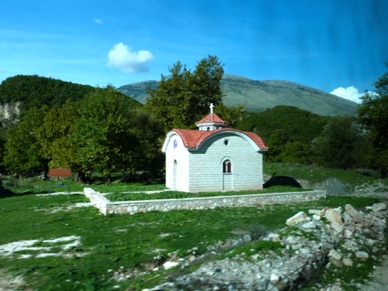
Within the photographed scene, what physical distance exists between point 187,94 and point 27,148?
2386 cm

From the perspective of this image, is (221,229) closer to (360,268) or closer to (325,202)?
(360,268)

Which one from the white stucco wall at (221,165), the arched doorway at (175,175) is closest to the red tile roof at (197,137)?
the white stucco wall at (221,165)

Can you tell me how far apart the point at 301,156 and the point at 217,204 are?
41.3 m

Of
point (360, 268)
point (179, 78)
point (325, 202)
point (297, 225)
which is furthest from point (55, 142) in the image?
point (360, 268)

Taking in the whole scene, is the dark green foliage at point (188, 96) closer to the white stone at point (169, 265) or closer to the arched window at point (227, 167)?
the arched window at point (227, 167)

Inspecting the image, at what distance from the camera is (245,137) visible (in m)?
23.8

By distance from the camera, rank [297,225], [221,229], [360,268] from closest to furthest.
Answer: [360,268] < [297,225] < [221,229]

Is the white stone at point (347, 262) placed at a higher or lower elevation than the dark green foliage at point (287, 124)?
lower

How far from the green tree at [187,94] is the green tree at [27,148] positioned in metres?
16.3

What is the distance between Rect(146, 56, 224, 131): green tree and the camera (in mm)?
37750

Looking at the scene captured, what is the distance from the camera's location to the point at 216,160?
74.7 feet

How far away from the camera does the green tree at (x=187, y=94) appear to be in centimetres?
3775

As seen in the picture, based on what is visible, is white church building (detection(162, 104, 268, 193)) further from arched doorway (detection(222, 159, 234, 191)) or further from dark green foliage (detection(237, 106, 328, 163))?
dark green foliage (detection(237, 106, 328, 163))

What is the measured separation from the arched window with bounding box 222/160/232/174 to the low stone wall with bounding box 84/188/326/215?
137 inches
